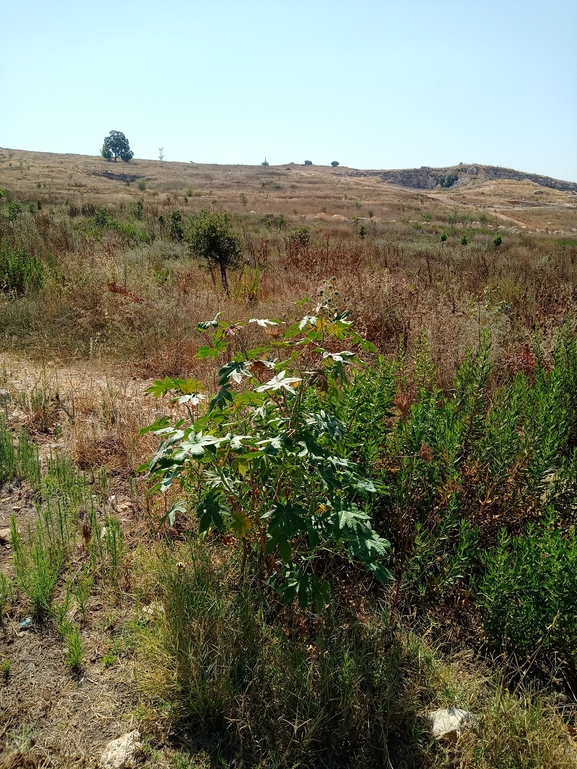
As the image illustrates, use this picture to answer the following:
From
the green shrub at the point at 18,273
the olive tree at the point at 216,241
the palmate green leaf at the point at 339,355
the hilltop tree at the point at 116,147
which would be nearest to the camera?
the palmate green leaf at the point at 339,355

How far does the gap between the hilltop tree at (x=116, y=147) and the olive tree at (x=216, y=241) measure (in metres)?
93.6

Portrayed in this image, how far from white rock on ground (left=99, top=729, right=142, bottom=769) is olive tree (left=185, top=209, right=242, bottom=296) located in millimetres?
6940

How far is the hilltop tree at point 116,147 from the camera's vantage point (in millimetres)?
88500

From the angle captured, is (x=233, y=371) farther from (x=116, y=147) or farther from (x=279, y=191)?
(x=116, y=147)

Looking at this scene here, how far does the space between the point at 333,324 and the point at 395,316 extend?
4.72 metres

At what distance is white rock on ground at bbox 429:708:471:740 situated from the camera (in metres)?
1.79

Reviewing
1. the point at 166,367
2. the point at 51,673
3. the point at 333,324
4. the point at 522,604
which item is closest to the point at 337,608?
the point at 522,604

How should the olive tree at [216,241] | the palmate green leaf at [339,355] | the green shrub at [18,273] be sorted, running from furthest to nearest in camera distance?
the olive tree at [216,241], the green shrub at [18,273], the palmate green leaf at [339,355]

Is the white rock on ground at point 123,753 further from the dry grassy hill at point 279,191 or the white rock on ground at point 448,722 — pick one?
the dry grassy hill at point 279,191

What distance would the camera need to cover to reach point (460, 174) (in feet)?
317

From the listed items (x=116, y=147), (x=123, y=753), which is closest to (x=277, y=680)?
(x=123, y=753)

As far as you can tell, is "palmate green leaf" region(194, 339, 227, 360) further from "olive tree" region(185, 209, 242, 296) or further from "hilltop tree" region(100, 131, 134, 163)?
"hilltop tree" region(100, 131, 134, 163)

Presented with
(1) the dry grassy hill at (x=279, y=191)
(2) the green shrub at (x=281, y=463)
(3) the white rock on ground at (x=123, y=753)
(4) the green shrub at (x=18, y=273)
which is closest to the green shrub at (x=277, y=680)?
(3) the white rock on ground at (x=123, y=753)

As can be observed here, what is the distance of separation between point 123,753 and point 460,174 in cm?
10950
